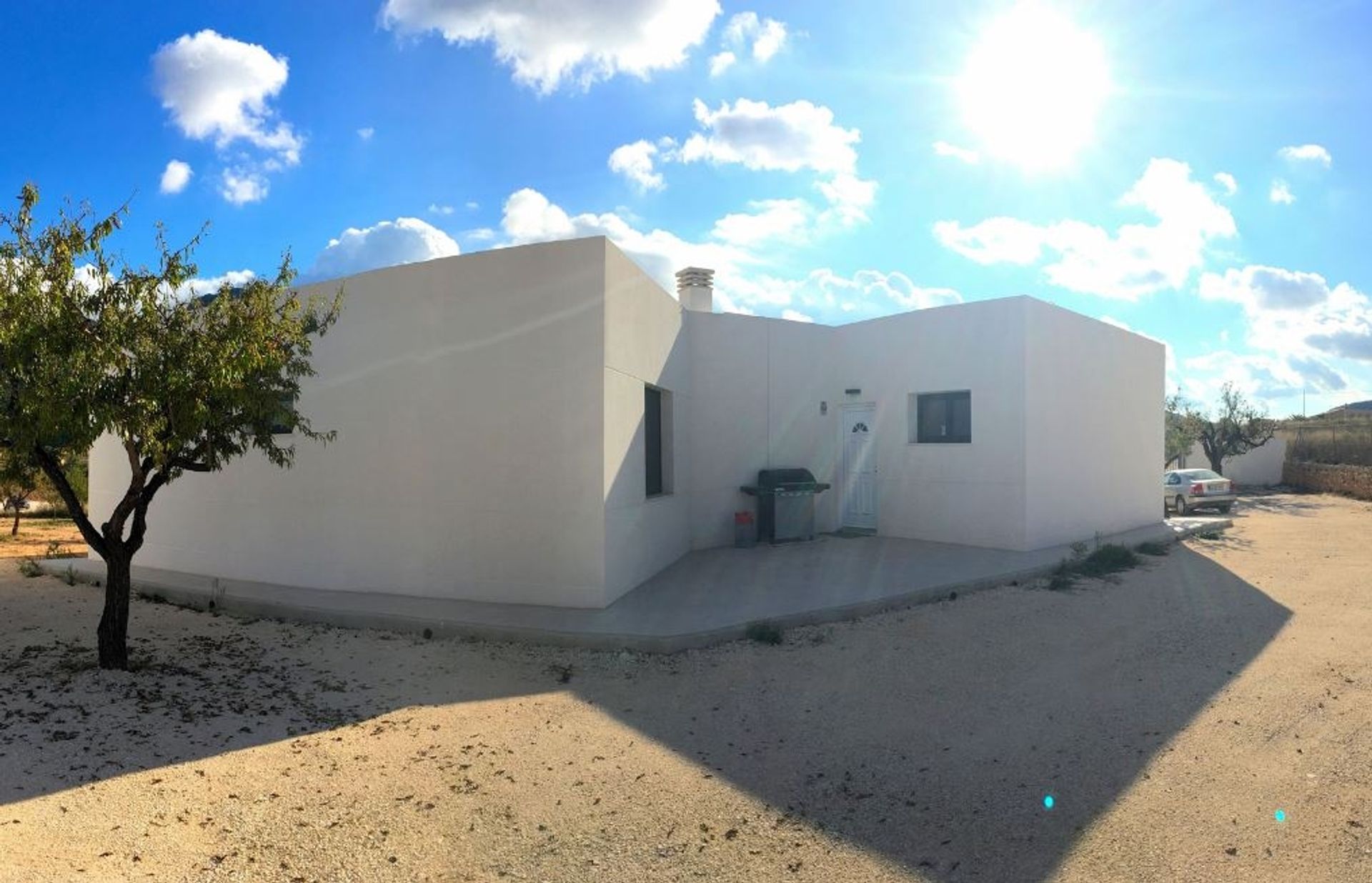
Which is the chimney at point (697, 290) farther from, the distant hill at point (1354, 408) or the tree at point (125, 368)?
the distant hill at point (1354, 408)

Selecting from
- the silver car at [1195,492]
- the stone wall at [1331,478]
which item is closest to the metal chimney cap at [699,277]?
the silver car at [1195,492]

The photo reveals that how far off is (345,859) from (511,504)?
15.7 ft

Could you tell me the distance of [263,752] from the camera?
14.8 ft

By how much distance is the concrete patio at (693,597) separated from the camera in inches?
275

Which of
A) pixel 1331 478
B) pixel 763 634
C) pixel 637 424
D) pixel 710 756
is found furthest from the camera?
pixel 1331 478

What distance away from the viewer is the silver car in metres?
19.5

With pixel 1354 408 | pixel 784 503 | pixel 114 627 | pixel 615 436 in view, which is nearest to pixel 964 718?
pixel 615 436

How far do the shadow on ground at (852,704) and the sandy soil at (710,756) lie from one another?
0.08ft

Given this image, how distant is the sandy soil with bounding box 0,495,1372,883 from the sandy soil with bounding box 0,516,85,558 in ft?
26.2

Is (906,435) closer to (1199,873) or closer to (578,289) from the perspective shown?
(578,289)

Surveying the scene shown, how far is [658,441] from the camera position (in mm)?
10555

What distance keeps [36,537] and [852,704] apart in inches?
724

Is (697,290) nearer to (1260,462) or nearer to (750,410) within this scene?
(750,410)

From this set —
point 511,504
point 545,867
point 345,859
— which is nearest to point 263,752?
point 345,859
